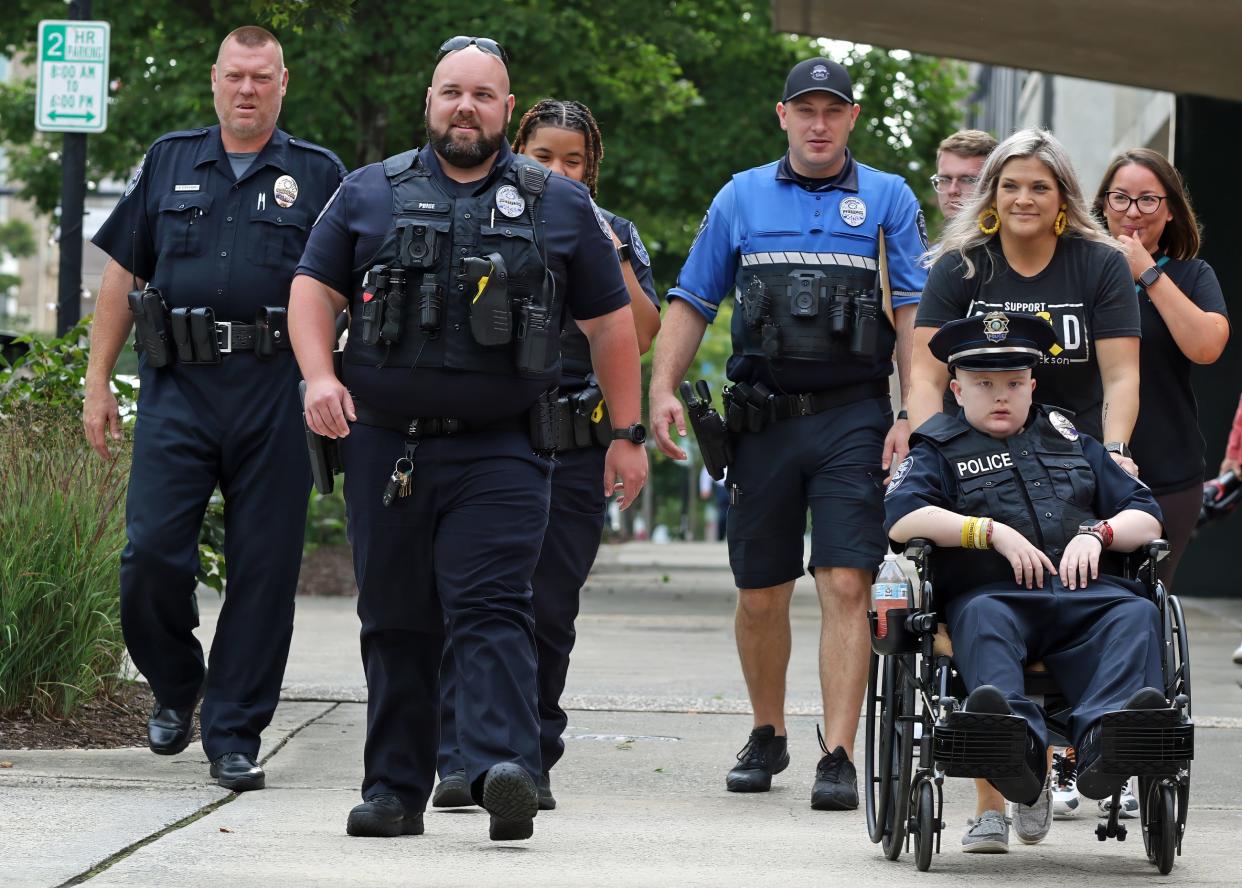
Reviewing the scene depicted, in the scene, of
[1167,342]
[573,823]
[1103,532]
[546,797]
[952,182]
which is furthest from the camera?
[952,182]

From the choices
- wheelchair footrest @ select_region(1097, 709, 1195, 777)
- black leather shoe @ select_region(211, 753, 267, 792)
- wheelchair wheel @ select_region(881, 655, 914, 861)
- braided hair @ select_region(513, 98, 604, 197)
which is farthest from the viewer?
braided hair @ select_region(513, 98, 604, 197)

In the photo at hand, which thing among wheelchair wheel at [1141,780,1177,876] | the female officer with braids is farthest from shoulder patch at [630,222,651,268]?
wheelchair wheel at [1141,780,1177,876]

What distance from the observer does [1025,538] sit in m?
5.11

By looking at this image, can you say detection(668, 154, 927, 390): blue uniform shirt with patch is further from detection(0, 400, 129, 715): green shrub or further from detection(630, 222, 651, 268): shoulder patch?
detection(0, 400, 129, 715): green shrub

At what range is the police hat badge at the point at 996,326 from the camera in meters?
5.41

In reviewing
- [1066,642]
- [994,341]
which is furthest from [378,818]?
[994,341]

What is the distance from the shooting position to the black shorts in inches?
250

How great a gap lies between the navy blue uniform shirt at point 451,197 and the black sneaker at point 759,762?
1.76 meters

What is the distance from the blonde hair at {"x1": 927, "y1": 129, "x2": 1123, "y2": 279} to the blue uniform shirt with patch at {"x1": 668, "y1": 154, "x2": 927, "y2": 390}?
66cm

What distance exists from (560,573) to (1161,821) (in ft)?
6.51

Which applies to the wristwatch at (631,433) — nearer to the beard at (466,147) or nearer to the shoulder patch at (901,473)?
the shoulder patch at (901,473)

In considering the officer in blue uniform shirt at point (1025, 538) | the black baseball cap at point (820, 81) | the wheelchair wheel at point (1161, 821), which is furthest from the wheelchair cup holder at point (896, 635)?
the black baseball cap at point (820, 81)

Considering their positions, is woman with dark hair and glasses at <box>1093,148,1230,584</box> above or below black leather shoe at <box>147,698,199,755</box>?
above

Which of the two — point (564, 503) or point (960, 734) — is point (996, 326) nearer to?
point (960, 734)
